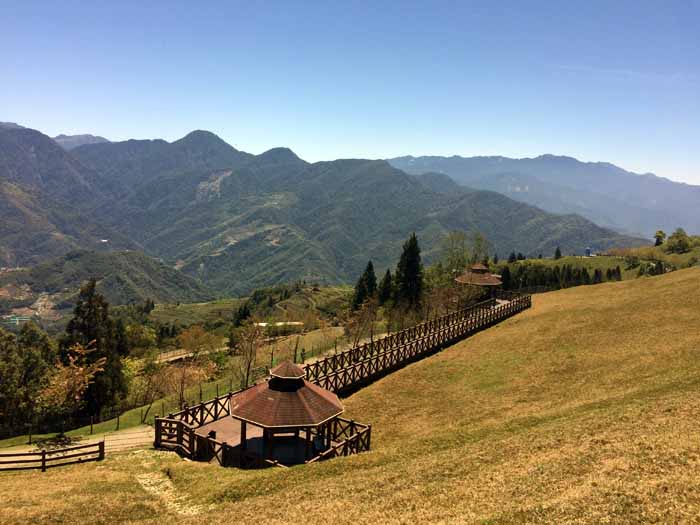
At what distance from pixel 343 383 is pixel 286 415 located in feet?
31.8

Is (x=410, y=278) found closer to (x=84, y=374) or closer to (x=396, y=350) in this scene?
(x=396, y=350)

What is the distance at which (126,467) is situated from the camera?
1917cm

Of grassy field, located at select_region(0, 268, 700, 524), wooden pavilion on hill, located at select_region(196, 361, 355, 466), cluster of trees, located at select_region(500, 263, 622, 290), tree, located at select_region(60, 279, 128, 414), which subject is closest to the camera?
grassy field, located at select_region(0, 268, 700, 524)

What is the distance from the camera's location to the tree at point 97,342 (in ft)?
135

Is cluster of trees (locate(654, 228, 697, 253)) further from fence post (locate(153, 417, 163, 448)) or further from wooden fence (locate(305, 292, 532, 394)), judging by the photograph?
fence post (locate(153, 417, 163, 448))

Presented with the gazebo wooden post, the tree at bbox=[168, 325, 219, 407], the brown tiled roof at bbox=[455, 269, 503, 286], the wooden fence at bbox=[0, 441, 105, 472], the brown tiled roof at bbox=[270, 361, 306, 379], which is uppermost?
the brown tiled roof at bbox=[455, 269, 503, 286]

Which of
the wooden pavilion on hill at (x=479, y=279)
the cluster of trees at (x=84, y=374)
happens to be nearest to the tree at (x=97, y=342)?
the cluster of trees at (x=84, y=374)

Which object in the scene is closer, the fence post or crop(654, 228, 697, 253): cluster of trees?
the fence post

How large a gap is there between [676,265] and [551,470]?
322 feet

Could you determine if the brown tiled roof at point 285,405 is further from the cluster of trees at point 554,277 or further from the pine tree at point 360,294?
the cluster of trees at point 554,277

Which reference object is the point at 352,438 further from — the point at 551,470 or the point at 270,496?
the point at 551,470

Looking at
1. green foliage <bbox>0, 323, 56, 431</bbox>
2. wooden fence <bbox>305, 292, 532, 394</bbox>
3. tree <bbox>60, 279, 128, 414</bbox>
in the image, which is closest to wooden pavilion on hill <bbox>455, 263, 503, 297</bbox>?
wooden fence <bbox>305, 292, 532, 394</bbox>

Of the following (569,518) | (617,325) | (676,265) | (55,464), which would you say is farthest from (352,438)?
(676,265)

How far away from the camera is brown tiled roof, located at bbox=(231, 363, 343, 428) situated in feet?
65.5
